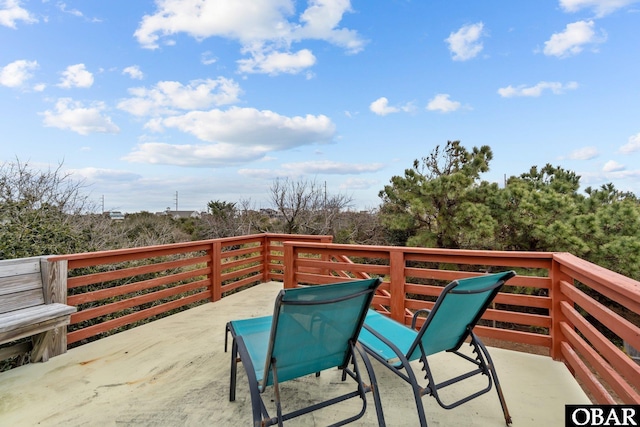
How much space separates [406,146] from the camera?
1050 centimetres

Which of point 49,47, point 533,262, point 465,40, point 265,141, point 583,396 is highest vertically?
point 465,40

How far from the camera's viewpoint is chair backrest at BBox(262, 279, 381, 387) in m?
1.52

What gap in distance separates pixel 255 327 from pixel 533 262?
247 cm

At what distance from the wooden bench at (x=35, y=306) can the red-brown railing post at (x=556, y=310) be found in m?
4.14

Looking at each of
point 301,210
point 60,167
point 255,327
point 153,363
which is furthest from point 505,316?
point 301,210

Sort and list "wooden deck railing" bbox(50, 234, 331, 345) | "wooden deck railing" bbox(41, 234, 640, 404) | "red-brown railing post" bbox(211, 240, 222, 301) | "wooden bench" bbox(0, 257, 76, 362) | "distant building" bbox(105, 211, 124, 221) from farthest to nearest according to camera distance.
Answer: "distant building" bbox(105, 211, 124, 221)
"red-brown railing post" bbox(211, 240, 222, 301)
"wooden deck railing" bbox(50, 234, 331, 345)
"wooden bench" bbox(0, 257, 76, 362)
"wooden deck railing" bbox(41, 234, 640, 404)

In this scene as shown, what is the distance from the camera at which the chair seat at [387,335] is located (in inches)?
79.4

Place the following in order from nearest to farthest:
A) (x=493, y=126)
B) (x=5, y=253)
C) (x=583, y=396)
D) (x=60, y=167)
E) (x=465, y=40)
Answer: (x=583, y=396)
(x=5, y=253)
(x=60, y=167)
(x=465, y=40)
(x=493, y=126)

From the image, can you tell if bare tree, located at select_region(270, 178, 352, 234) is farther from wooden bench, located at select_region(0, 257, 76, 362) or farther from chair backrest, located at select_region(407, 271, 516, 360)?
chair backrest, located at select_region(407, 271, 516, 360)

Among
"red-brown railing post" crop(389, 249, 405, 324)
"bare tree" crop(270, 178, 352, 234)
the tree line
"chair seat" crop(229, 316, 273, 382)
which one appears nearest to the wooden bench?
the tree line

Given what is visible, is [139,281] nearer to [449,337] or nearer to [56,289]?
[56,289]

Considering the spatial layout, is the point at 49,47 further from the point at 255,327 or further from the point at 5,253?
the point at 255,327

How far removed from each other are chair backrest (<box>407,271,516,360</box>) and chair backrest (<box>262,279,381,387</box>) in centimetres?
38

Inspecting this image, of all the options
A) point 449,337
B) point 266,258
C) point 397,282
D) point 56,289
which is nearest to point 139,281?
point 56,289
